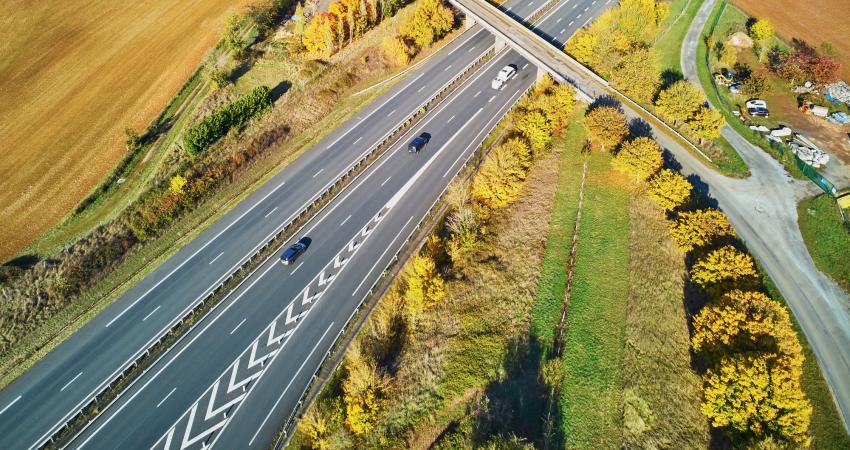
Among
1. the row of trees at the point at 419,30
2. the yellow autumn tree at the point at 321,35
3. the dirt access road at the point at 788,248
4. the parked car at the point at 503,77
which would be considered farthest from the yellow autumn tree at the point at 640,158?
the yellow autumn tree at the point at 321,35

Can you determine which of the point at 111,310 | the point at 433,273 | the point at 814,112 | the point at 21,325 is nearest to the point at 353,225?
the point at 433,273

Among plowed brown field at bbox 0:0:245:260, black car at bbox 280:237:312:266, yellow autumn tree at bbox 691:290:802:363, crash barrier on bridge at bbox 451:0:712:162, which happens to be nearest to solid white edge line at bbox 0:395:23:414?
plowed brown field at bbox 0:0:245:260

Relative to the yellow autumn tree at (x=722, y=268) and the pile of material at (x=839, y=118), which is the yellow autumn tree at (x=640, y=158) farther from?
the pile of material at (x=839, y=118)

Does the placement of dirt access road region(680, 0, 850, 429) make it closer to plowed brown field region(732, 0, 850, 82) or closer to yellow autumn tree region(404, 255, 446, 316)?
plowed brown field region(732, 0, 850, 82)

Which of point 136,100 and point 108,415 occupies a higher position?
point 136,100

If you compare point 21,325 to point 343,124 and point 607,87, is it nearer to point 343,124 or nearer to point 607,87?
point 343,124
